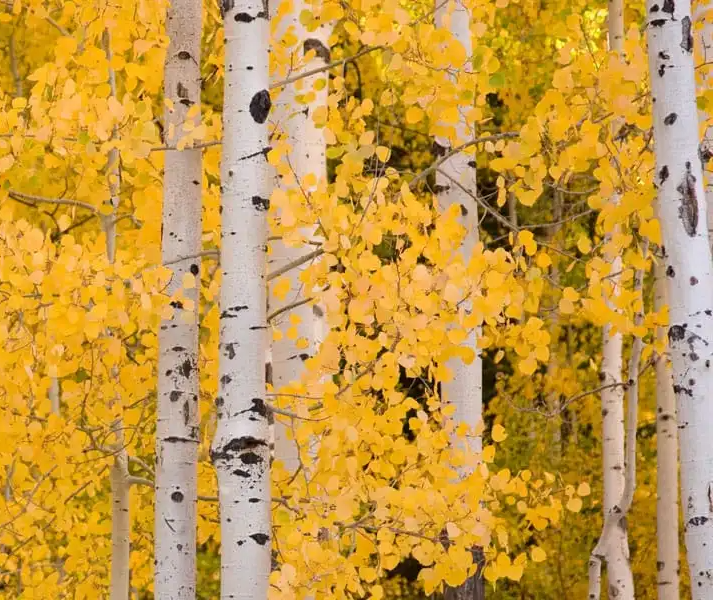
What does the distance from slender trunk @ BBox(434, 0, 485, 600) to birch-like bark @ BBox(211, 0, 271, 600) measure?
1731 mm

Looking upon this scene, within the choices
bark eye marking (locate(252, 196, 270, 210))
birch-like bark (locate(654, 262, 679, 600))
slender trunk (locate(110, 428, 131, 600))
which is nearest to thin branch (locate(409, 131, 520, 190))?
bark eye marking (locate(252, 196, 270, 210))

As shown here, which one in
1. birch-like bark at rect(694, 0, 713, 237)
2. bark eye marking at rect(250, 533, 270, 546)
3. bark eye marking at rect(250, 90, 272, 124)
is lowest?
bark eye marking at rect(250, 533, 270, 546)

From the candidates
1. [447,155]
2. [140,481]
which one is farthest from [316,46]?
[140,481]

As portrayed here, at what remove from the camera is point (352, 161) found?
12.4 ft

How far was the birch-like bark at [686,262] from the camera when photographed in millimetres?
3299

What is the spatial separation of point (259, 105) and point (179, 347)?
0.96 metres

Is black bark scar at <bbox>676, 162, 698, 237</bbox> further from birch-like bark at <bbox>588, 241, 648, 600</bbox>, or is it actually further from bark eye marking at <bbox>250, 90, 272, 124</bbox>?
birch-like bark at <bbox>588, 241, 648, 600</bbox>

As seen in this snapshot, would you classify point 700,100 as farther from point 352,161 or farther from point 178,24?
point 178,24

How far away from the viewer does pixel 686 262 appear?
3.41 m

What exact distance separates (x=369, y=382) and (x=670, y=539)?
13.8ft

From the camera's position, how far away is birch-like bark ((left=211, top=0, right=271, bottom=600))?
342cm

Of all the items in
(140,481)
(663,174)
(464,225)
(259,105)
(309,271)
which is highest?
(464,225)

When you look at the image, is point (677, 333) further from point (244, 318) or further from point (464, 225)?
point (464, 225)

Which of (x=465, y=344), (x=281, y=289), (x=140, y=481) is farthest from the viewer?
(x=465, y=344)
